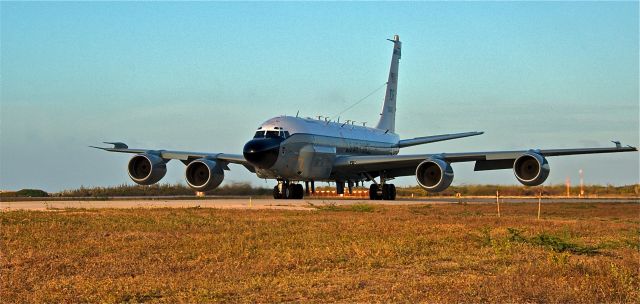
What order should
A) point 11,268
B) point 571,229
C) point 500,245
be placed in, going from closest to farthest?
point 11,268
point 500,245
point 571,229

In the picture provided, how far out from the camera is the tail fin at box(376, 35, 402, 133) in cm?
5684

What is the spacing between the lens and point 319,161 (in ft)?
137

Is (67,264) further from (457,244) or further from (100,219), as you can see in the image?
(100,219)

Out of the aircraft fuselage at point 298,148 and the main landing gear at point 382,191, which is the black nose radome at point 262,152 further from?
the main landing gear at point 382,191

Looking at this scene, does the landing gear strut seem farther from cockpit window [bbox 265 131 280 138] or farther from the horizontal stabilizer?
the horizontal stabilizer

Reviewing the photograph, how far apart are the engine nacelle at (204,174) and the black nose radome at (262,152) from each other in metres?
2.16

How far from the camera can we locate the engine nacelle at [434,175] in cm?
3675

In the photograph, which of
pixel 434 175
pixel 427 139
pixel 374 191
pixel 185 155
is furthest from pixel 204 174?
pixel 427 139

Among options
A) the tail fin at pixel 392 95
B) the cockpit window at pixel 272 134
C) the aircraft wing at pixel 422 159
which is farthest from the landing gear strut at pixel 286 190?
the tail fin at pixel 392 95

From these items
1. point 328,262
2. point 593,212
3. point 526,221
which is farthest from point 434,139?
point 328,262

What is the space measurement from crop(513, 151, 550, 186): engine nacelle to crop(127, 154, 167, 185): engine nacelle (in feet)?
54.3

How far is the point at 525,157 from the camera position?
3684 centimetres

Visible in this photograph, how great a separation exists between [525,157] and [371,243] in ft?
72.9

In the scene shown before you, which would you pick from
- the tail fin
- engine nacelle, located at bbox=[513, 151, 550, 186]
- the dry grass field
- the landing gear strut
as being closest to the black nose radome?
the landing gear strut
